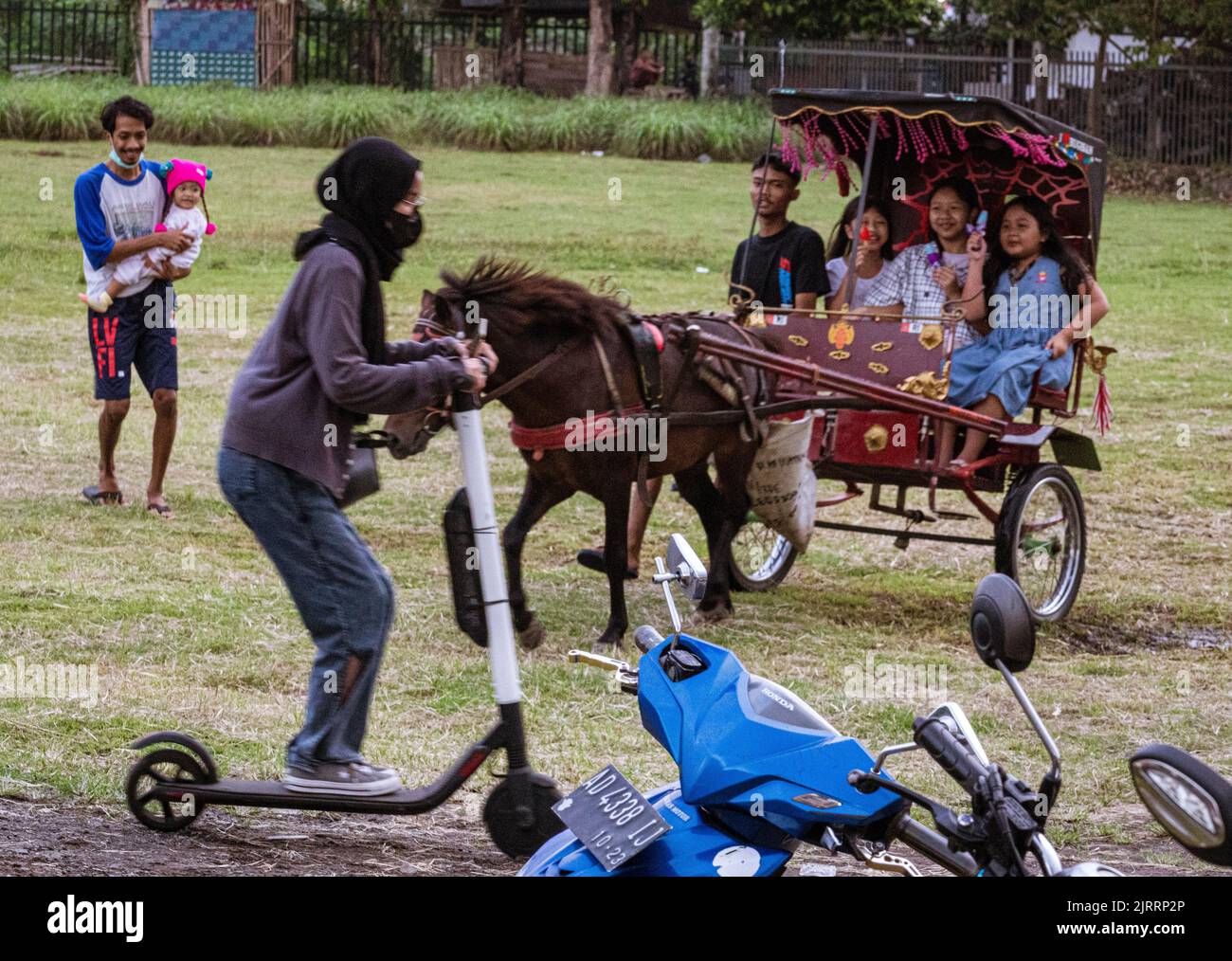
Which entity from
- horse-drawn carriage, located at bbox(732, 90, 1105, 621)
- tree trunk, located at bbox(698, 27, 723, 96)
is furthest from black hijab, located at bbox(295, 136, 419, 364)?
tree trunk, located at bbox(698, 27, 723, 96)

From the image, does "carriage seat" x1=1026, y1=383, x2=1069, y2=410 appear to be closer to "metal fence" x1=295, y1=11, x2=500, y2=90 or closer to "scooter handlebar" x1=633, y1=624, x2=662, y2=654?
"scooter handlebar" x1=633, y1=624, x2=662, y2=654

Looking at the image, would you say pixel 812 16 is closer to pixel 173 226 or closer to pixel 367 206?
pixel 173 226

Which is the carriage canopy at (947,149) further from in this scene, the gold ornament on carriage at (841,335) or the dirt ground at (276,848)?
the dirt ground at (276,848)

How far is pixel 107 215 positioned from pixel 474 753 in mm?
5682

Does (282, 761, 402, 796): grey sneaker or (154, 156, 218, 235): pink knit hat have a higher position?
(154, 156, 218, 235): pink knit hat

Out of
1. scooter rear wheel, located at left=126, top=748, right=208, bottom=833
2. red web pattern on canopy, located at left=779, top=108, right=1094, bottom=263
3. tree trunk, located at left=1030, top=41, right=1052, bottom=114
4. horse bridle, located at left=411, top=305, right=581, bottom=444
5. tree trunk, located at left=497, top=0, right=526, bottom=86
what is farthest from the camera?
tree trunk, located at left=497, top=0, right=526, bottom=86

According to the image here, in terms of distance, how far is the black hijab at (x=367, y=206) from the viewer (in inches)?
188

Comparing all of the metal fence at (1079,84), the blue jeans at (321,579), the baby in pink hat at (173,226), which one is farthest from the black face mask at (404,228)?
the metal fence at (1079,84)

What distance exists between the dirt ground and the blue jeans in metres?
0.38

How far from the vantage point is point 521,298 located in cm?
741

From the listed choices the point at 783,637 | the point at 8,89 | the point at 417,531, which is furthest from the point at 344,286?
the point at 8,89

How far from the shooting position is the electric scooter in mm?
4719

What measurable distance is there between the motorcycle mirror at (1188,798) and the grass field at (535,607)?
3.19 metres

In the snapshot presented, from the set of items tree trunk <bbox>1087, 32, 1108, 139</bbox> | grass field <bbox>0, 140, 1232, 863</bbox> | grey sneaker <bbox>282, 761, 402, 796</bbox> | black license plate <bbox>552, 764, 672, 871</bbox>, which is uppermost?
tree trunk <bbox>1087, 32, 1108, 139</bbox>
